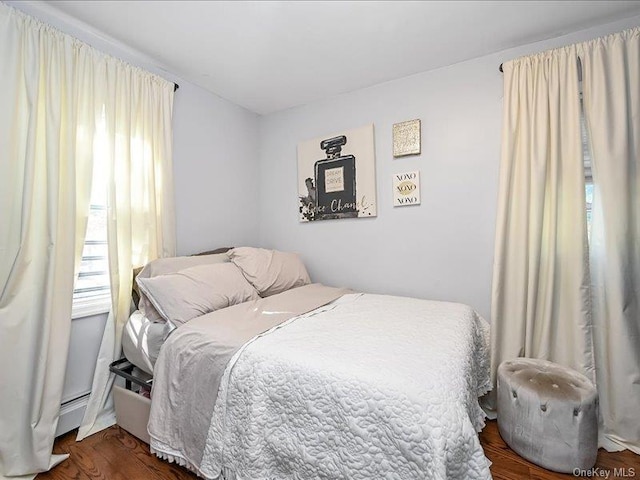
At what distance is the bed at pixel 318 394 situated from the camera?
3.03 ft

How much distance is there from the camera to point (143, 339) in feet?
5.57

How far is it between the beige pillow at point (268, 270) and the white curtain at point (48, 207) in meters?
0.74

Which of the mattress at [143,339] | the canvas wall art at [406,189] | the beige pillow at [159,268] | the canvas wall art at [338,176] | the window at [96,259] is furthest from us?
the canvas wall art at [338,176]

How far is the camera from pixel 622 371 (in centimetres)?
167

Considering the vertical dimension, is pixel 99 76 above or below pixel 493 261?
above

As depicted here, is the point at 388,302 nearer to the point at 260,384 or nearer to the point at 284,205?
the point at 260,384

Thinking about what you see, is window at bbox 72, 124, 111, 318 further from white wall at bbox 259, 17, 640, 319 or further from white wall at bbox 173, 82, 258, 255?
white wall at bbox 259, 17, 640, 319

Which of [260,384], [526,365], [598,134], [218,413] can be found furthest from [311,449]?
[598,134]

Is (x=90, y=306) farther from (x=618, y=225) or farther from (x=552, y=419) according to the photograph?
(x=618, y=225)

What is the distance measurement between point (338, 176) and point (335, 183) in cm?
7

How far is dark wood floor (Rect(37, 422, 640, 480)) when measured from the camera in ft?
4.64

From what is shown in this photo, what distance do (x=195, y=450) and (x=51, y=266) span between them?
3.90 feet

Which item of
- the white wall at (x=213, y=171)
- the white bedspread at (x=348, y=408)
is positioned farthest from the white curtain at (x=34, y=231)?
the white bedspread at (x=348, y=408)

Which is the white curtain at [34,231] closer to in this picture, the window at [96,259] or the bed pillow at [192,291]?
the window at [96,259]
